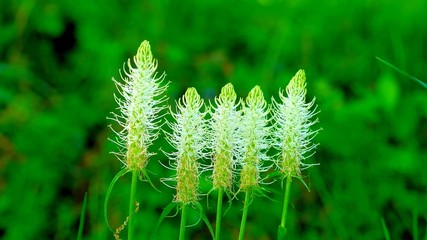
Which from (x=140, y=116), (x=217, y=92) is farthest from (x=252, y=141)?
(x=217, y=92)

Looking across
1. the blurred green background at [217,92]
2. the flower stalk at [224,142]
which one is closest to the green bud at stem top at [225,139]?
the flower stalk at [224,142]

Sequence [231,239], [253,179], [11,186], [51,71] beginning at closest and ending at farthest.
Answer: [253,179]
[231,239]
[11,186]
[51,71]

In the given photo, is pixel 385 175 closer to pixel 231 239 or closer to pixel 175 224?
pixel 231 239

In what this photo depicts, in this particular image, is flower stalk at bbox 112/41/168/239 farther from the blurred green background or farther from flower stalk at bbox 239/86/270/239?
the blurred green background

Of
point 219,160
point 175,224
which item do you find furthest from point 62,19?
point 219,160

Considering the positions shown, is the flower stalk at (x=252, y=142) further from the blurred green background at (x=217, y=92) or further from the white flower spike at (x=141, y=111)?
the blurred green background at (x=217, y=92)

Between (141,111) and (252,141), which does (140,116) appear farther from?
Answer: (252,141)

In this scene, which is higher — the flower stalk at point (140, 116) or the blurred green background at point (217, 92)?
the blurred green background at point (217, 92)

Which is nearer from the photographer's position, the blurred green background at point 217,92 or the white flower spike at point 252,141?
the white flower spike at point 252,141

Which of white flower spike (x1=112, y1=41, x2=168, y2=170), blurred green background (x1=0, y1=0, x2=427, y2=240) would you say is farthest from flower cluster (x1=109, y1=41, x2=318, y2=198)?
blurred green background (x1=0, y1=0, x2=427, y2=240)
